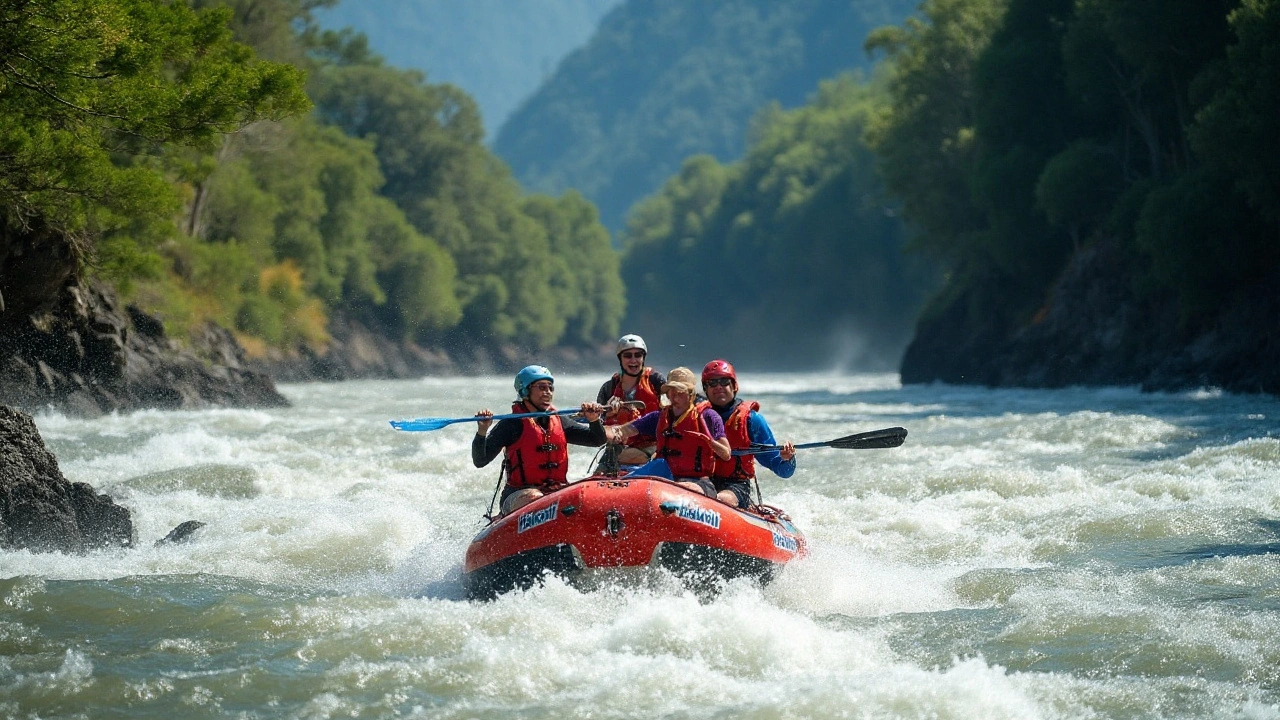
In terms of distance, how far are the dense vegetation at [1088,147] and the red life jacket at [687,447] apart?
18.6 m

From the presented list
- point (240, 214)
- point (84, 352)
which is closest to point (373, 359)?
point (240, 214)

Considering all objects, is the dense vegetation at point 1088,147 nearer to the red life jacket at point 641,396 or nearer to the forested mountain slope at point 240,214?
the forested mountain slope at point 240,214

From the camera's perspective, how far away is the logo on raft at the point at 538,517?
29.8ft

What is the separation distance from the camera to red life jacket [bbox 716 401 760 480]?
407 inches

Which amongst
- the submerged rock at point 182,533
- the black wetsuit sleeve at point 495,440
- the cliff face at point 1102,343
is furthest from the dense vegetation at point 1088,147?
the submerged rock at point 182,533

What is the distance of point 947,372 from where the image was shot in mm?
45219

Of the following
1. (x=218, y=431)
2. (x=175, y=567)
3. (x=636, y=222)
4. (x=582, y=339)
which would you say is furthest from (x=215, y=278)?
(x=636, y=222)

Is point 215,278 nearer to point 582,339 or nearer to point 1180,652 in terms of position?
point 1180,652

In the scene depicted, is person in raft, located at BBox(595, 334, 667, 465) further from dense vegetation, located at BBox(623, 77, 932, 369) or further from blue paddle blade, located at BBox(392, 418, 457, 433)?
dense vegetation, located at BBox(623, 77, 932, 369)

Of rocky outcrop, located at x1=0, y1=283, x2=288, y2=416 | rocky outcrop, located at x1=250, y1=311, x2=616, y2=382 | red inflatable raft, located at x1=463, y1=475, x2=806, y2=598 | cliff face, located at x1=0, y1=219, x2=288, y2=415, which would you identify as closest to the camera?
red inflatable raft, located at x1=463, y1=475, x2=806, y2=598

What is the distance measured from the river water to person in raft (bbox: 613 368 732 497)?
Answer: 3.02ft

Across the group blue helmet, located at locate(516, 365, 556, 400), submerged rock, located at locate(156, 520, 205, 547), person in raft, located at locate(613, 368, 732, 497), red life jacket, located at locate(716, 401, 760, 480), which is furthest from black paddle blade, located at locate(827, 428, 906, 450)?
submerged rock, located at locate(156, 520, 205, 547)

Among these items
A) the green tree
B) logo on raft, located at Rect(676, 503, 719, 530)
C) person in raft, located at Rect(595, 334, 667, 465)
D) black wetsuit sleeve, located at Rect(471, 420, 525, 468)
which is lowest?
logo on raft, located at Rect(676, 503, 719, 530)

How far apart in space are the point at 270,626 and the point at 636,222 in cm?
11257
